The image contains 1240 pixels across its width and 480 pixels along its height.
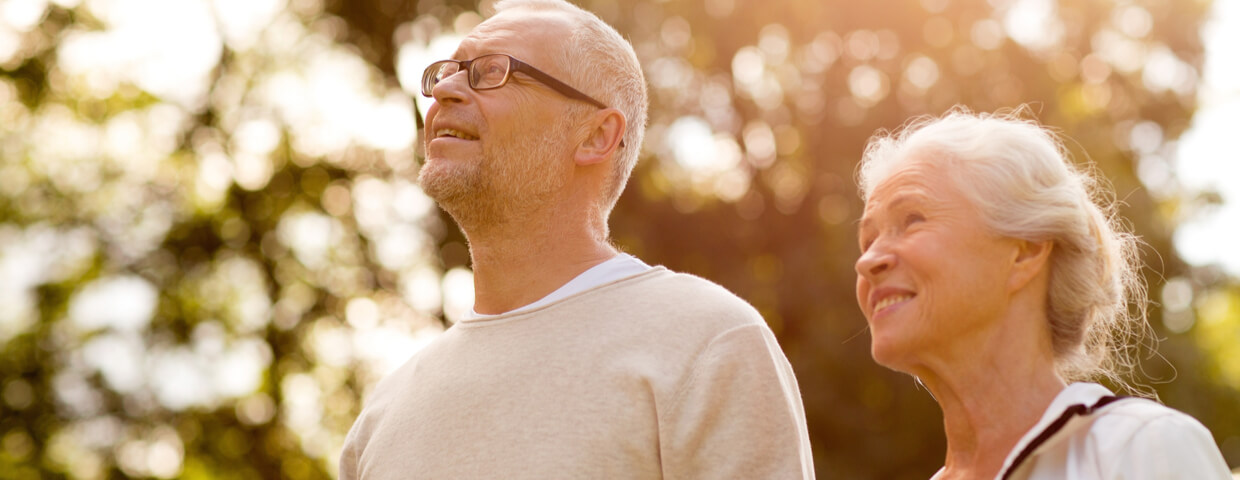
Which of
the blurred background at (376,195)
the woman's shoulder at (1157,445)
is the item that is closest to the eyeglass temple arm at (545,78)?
the woman's shoulder at (1157,445)

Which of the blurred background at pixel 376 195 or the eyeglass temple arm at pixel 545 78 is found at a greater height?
the eyeglass temple arm at pixel 545 78

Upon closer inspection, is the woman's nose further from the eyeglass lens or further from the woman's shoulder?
the eyeglass lens

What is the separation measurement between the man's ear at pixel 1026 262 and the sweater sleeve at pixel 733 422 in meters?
0.58

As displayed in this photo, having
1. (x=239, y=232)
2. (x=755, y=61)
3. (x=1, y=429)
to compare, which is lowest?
(x=1, y=429)

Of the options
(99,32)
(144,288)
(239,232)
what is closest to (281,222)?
(239,232)

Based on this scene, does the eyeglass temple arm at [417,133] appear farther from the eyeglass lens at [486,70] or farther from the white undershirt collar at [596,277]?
the white undershirt collar at [596,277]

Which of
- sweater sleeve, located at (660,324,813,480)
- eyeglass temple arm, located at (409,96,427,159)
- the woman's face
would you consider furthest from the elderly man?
eyeglass temple arm, located at (409,96,427,159)

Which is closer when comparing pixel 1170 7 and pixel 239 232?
pixel 1170 7

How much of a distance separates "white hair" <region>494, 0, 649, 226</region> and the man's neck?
0.56ft

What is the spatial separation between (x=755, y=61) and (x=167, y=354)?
30.3 ft

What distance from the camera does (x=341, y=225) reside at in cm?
1620

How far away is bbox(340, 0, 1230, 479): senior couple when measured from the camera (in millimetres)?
2377

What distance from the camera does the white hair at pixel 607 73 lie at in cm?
325

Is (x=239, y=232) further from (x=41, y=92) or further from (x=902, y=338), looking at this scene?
(x=902, y=338)
